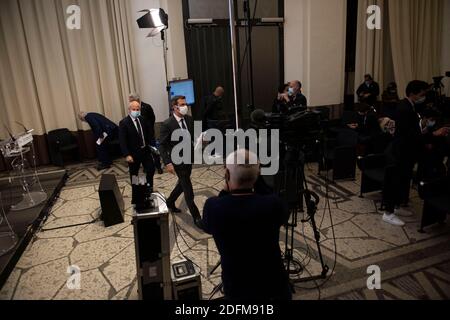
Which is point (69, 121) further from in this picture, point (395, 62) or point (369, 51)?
point (395, 62)

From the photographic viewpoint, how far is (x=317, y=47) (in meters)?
7.74

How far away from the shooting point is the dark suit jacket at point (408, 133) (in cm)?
371

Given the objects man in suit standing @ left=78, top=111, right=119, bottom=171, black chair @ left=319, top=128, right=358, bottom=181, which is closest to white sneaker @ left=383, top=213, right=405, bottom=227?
black chair @ left=319, top=128, right=358, bottom=181

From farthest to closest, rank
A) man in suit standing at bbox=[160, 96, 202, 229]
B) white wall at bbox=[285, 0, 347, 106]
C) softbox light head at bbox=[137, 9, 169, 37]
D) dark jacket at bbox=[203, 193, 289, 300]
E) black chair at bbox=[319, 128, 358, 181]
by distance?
white wall at bbox=[285, 0, 347, 106] → softbox light head at bbox=[137, 9, 169, 37] → black chair at bbox=[319, 128, 358, 181] → man in suit standing at bbox=[160, 96, 202, 229] → dark jacket at bbox=[203, 193, 289, 300]

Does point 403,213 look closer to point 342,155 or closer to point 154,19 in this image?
point 342,155

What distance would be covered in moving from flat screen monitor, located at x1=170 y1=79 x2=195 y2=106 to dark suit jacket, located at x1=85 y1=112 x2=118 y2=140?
1.44 m

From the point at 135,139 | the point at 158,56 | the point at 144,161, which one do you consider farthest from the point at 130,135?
the point at 158,56

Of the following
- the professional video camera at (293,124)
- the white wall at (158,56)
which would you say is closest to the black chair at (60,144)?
the white wall at (158,56)

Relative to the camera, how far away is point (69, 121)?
7348 mm

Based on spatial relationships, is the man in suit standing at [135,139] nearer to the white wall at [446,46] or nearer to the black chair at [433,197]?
the black chair at [433,197]

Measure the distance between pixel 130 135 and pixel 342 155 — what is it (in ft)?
10.5

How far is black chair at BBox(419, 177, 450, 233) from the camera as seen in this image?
141 inches

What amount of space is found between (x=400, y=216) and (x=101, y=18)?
21.3 ft

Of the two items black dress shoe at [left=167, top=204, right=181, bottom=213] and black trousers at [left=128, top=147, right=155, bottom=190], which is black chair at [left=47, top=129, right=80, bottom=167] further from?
black dress shoe at [left=167, top=204, right=181, bottom=213]
